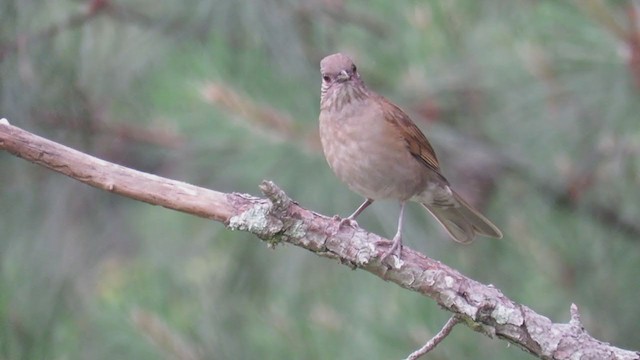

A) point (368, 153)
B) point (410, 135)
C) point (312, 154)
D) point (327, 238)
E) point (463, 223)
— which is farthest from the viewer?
point (312, 154)

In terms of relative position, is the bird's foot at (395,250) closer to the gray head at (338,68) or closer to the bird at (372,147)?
the bird at (372,147)

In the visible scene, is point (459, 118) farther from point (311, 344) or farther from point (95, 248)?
point (95, 248)

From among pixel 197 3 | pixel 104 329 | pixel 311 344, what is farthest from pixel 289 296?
pixel 197 3

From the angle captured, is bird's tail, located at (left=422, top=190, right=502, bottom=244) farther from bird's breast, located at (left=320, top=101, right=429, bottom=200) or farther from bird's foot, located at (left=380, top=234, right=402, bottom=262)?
bird's foot, located at (left=380, top=234, right=402, bottom=262)

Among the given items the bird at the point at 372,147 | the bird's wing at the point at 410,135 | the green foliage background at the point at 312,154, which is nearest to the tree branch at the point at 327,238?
the bird at the point at 372,147

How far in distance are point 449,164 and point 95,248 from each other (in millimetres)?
1525

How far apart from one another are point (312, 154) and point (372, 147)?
952 mm

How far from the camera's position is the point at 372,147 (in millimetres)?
3410

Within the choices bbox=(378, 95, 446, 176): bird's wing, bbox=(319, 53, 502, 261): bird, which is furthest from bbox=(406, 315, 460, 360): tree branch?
bbox=(378, 95, 446, 176): bird's wing

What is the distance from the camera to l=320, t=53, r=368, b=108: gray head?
11.3ft

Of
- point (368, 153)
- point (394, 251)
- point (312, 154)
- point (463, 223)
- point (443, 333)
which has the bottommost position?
point (443, 333)

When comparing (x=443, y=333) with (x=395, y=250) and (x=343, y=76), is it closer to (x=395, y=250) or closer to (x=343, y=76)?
(x=395, y=250)

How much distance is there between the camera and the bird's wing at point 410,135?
3.52m

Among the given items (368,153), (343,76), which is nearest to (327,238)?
(368,153)
